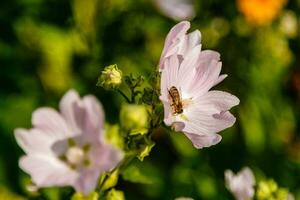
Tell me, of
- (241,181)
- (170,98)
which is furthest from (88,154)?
(241,181)

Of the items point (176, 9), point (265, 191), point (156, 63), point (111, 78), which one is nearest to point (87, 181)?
point (111, 78)

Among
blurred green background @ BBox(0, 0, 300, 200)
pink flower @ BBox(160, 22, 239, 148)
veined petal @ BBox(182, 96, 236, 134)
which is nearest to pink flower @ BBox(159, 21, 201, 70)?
pink flower @ BBox(160, 22, 239, 148)

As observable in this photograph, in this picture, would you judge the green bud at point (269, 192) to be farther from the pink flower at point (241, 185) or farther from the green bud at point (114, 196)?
the green bud at point (114, 196)

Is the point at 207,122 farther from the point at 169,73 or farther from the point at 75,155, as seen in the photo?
the point at 75,155

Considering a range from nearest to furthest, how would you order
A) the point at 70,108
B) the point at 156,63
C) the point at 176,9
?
the point at 70,108 → the point at 156,63 → the point at 176,9

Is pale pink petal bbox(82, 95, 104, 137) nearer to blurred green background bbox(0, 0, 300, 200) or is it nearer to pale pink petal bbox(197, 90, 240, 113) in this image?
pale pink petal bbox(197, 90, 240, 113)
